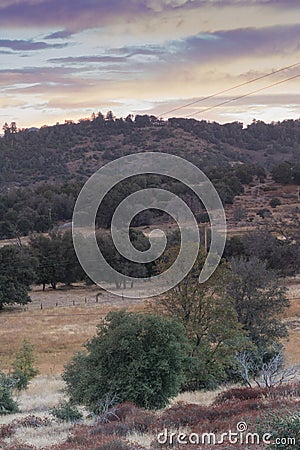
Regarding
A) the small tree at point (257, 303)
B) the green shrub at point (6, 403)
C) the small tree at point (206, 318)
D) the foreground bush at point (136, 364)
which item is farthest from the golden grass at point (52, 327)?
the foreground bush at point (136, 364)

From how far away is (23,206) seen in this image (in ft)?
230

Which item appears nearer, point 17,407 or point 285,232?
point 17,407

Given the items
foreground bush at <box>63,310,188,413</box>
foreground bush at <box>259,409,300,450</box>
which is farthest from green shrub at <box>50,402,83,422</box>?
foreground bush at <box>259,409,300,450</box>

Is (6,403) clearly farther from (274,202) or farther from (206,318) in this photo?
(274,202)

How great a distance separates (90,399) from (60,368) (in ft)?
43.2

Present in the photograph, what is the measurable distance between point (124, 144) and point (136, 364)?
335 ft

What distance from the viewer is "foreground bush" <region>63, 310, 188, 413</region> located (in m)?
13.2

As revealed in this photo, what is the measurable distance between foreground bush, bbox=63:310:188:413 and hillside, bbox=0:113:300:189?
77180 mm

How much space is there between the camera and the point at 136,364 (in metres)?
13.1

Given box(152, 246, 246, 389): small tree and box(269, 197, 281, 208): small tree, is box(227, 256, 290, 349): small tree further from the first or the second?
box(269, 197, 281, 208): small tree

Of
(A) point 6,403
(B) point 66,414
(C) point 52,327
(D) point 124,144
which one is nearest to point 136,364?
(B) point 66,414

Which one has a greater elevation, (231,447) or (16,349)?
(231,447)

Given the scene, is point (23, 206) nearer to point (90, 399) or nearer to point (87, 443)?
point (90, 399)

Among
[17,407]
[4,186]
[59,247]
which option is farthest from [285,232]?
[4,186]
